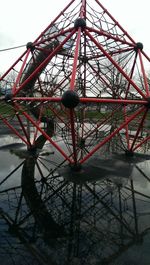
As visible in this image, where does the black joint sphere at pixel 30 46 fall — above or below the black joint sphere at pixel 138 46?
above

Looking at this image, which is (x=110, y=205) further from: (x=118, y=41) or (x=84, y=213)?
(x=118, y=41)

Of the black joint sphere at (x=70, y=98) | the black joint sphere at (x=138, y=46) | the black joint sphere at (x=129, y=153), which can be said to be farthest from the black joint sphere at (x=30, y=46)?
the black joint sphere at (x=129, y=153)

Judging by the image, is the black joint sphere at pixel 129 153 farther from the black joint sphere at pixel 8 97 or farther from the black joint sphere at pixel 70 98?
the black joint sphere at pixel 8 97

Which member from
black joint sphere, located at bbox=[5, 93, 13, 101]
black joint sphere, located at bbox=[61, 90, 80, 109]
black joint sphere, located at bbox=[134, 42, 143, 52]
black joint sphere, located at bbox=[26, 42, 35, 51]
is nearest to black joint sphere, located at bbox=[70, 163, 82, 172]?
black joint sphere, located at bbox=[61, 90, 80, 109]

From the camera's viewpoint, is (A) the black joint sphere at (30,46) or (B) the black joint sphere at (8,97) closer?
(B) the black joint sphere at (8,97)

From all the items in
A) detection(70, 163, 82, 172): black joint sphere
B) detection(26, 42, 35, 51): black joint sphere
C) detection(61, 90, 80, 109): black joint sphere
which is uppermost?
detection(26, 42, 35, 51): black joint sphere

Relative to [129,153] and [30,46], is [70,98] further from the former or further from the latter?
[129,153]

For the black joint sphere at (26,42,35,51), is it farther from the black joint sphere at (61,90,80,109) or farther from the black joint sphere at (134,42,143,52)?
the black joint sphere at (61,90,80,109)

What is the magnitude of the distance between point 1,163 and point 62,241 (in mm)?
6603

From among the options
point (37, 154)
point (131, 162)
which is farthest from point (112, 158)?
point (37, 154)

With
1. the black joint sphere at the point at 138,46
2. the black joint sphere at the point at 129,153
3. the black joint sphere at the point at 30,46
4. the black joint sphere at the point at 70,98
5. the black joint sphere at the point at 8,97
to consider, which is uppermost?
the black joint sphere at the point at 30,46

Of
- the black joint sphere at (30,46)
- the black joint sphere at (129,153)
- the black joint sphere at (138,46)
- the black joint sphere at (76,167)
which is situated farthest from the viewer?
the black joint sphere at (129,153)

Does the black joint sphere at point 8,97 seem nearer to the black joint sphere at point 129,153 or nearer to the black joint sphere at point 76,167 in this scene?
the black joint sphere at point 76,167

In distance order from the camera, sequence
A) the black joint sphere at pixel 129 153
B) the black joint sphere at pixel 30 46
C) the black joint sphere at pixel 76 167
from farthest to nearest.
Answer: the black joint sphere at pixel 129 153 < the black joint sphere at pixel 30 46 < the black joint sphere at pixel 76 167
